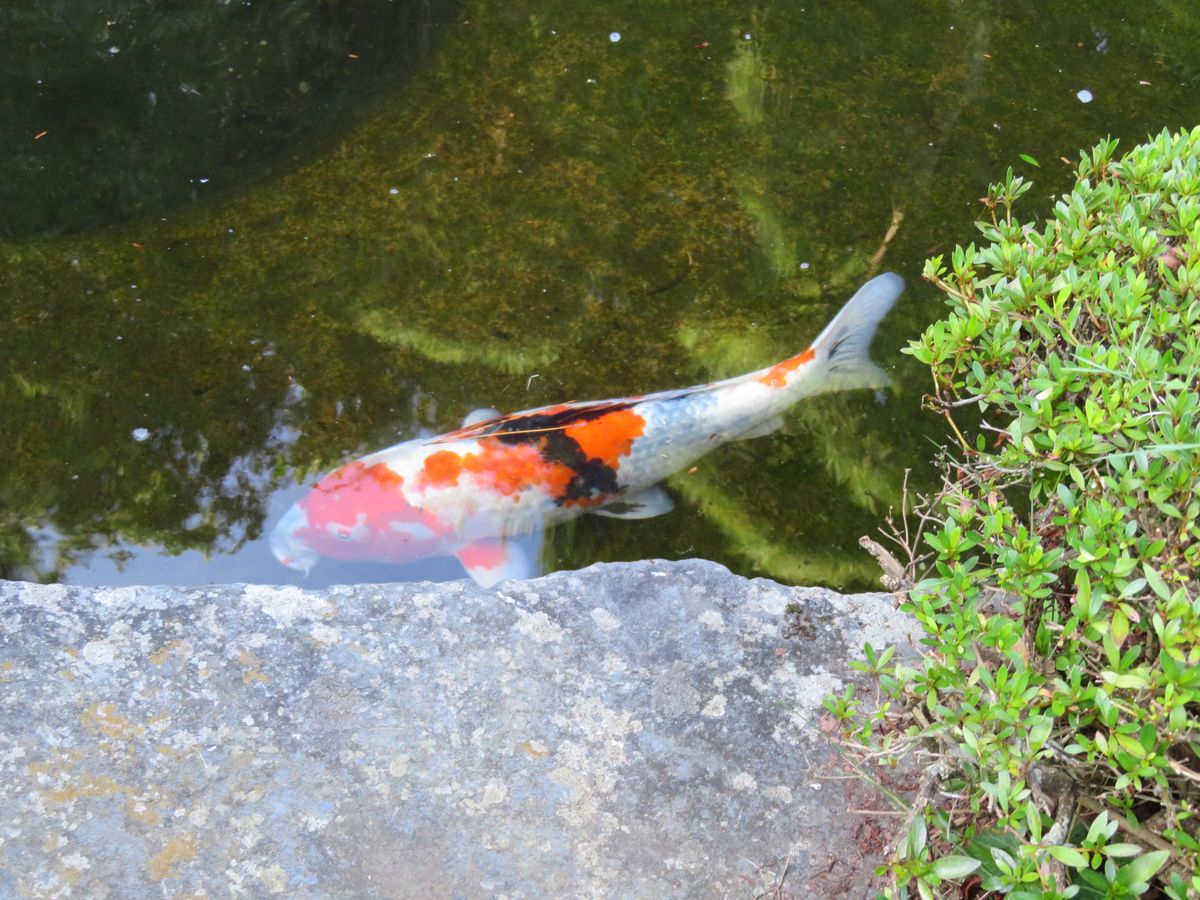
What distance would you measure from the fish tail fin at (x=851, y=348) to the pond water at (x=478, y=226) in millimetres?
72

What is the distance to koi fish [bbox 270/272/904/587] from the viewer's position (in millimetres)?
3449

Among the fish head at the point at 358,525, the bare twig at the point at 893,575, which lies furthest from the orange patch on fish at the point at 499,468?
the bare twig at the point at 893,575

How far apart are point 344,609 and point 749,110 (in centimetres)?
317

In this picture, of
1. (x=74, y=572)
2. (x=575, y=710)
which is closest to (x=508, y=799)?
(x=575, y=710)

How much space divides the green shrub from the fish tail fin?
167 centimetres

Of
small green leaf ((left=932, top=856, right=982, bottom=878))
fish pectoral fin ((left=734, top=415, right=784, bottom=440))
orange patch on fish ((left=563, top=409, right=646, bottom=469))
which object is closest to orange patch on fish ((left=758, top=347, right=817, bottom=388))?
fish pectoral fin ((left=734, top=415, right=784, bottom=440))

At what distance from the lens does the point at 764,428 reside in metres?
3.80

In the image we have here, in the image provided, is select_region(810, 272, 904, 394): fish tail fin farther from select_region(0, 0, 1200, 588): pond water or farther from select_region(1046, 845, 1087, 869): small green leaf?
select_region(1046, 845, 1087, 869): small green leaf

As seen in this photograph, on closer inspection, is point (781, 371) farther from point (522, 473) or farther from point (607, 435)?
point (522, 473)

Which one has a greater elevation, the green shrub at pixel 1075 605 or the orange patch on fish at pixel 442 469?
the green shrub at pixel 1075 605

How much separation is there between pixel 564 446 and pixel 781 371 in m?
0.76

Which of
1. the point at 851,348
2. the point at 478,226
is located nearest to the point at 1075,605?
the point at 851,348

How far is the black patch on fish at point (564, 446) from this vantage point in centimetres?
358

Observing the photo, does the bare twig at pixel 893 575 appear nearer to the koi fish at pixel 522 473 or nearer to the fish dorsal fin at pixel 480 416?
the koi fish at pixel 522 473
